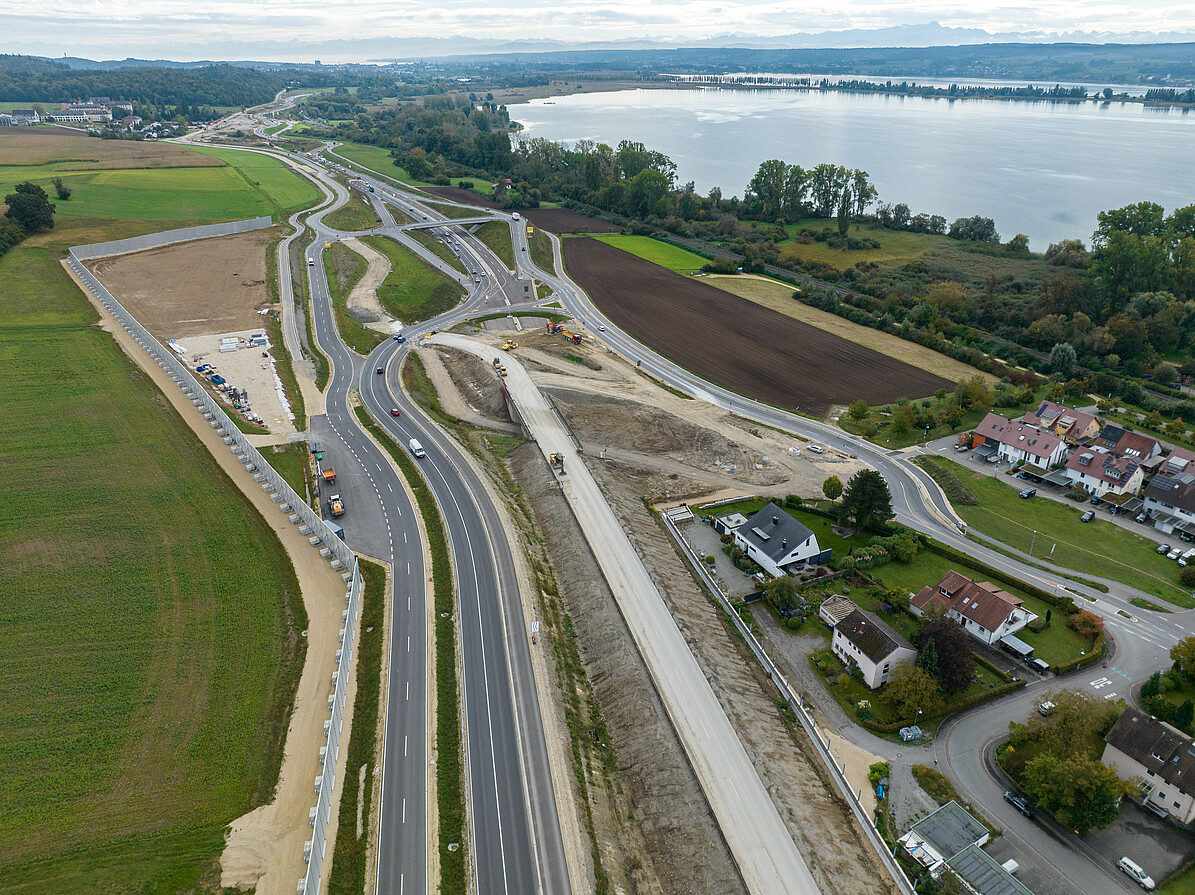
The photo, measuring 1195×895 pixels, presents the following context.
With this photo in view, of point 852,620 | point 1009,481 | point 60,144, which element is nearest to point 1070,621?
point 852,620

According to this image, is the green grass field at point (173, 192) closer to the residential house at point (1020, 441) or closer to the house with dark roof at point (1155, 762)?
the residential house at point (1020, 441)

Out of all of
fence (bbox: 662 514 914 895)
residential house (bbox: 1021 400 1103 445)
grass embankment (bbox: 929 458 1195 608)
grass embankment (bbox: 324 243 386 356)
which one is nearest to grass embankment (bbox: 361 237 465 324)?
grass embankment (bbox: 324 243 386 356)

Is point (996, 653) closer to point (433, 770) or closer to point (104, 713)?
point (433, 770)

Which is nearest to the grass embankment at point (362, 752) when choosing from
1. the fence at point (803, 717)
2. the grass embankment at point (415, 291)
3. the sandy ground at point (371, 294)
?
the fence at point (803, 717)

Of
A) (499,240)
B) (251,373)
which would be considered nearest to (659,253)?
(499,240)

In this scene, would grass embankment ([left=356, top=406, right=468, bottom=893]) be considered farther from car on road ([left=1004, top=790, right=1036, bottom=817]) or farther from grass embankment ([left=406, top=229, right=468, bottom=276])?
grass embankment ([left=406, top=229, right=468, bottom=276])
